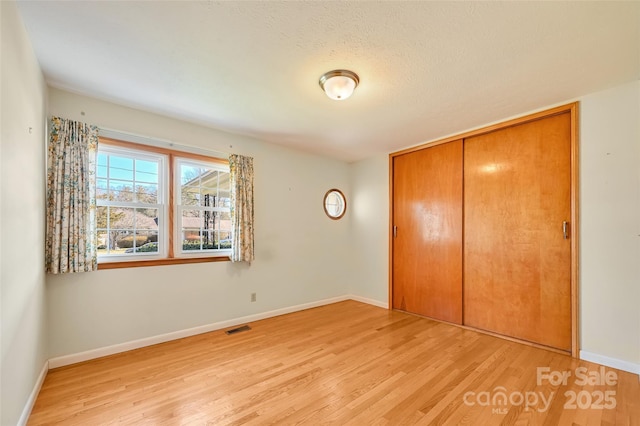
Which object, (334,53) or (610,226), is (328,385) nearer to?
(334,53)

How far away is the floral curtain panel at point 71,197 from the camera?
237 centimetres

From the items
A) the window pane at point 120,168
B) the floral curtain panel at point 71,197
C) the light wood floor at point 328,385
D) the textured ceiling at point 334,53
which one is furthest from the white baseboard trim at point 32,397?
the textured ceiling at point 334,53

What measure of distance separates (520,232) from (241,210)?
332cm

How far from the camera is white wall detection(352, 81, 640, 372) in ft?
7.72

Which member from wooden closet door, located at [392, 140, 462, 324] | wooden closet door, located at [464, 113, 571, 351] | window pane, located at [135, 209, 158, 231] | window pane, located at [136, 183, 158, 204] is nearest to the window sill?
window pane, located at [135, 209, 158, 231]

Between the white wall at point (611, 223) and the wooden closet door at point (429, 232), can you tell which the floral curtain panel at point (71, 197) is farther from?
the white wall at point (611, 223)

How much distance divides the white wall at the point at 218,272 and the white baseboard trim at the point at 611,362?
3149 mm

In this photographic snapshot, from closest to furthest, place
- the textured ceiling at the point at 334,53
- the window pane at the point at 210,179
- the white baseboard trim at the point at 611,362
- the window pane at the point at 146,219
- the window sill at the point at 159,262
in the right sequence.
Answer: the textured ceiling at the point at 334,53
the white baseboard trim at the point at 611,362
the window sill at the point at 159,262
the window pane at the point at 146,219
the window pane at the point at 210,179

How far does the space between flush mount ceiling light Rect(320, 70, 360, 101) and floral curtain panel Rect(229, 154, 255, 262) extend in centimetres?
173

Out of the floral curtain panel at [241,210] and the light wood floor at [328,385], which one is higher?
the floral curtain panel at [241,210]

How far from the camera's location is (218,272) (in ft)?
11.3

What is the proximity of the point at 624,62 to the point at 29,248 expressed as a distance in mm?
4590

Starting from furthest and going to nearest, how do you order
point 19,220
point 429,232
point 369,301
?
point 369,301 < point 429,232 < point 19,220

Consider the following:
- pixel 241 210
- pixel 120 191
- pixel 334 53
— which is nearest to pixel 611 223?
pixel 334 53
